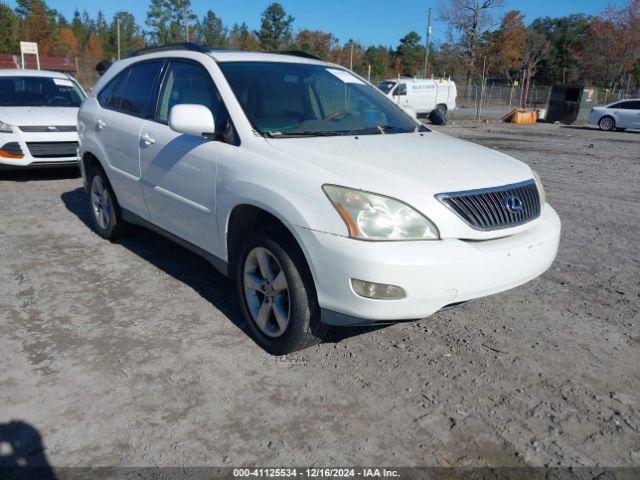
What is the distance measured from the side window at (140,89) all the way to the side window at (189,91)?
225mm

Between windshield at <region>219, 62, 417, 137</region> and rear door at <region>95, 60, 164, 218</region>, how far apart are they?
1052mm

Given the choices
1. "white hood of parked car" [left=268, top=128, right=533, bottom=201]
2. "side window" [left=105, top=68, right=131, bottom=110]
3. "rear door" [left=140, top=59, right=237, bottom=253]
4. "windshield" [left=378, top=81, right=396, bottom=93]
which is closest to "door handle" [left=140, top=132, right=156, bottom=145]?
"rear door" [left=140, top=59, right=237, bottom=253]

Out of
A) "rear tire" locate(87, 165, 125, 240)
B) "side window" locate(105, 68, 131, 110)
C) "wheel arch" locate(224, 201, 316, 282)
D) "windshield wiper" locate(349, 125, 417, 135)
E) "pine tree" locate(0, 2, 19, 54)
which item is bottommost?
"rear tire" locate(87, 165, 125, 240)

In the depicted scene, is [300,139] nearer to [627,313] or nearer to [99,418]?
[99,418]

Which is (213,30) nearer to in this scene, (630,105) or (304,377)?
(630,105)

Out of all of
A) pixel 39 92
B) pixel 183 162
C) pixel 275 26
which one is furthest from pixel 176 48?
pixel 275 26

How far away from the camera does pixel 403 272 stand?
2.78m

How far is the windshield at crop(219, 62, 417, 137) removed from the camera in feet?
12.3

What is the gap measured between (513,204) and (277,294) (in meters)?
1.47

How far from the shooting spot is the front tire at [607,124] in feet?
81.4

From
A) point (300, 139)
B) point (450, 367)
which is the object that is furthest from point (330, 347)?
point (300, 139)

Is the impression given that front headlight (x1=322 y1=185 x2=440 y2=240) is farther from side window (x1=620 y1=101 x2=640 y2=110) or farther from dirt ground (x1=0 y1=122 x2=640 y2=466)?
side window (x1=620 y1=101 x2=640 y2=110)

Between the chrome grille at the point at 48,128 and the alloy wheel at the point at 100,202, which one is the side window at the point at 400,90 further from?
the alloy wheel at the point at 100,202

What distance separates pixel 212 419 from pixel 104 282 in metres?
2.24
